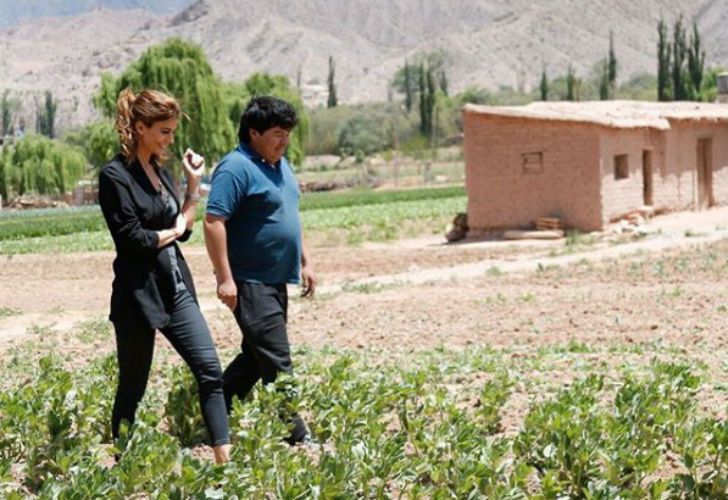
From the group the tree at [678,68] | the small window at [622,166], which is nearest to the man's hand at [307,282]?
the small window at [622,166]

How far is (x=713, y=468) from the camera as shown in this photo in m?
5.49

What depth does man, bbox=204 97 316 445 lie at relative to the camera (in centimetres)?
625

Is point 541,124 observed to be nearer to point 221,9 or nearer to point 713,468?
point 713,468

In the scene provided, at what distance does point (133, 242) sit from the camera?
5703 mm

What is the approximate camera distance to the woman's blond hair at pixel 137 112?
5.81m

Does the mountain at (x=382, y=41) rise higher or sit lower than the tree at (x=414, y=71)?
higher

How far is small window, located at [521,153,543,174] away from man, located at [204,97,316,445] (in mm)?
19778

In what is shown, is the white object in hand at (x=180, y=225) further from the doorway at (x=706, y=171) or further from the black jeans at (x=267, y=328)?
the doorway at (x=706, y=171)

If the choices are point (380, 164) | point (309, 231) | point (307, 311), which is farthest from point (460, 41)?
point (307, 311)

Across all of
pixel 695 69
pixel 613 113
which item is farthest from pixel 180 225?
pixel 695 69

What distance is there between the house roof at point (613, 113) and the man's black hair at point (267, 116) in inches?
761

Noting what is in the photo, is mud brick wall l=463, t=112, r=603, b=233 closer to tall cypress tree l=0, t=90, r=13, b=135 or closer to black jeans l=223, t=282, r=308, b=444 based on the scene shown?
black jeans l=223, t=282, r=308, b=444

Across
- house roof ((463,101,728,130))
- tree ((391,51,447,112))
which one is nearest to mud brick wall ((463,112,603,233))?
house roof ((463,101,728,130))

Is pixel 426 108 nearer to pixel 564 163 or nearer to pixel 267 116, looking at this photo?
pixel 564 163
